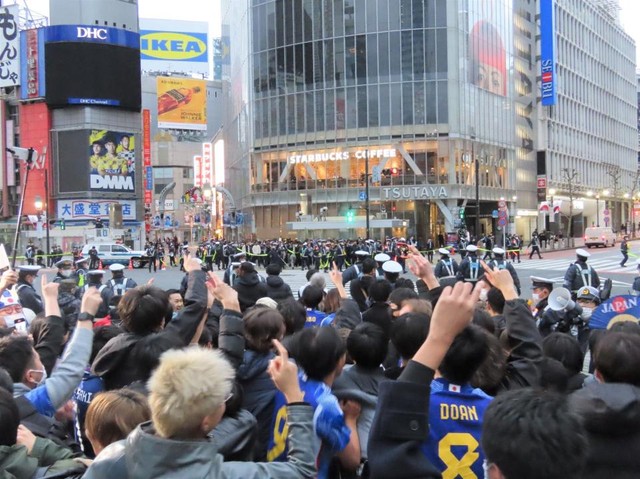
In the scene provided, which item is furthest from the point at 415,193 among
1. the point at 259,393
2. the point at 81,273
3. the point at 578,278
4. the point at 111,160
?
the point at 259,393

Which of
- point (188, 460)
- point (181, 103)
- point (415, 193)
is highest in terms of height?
point (181, 103)

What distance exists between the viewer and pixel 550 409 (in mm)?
2072

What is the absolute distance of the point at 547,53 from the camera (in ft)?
220

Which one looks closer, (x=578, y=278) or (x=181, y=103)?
(x=578, y=278)

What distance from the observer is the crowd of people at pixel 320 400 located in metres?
2.25

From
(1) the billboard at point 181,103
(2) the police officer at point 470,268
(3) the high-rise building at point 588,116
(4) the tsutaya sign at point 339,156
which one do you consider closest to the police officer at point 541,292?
(2) the police officer at point 470,268

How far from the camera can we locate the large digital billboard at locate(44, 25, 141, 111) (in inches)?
2477

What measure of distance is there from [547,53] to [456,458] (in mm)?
72075

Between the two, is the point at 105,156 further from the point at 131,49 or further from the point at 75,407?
the point at 75,407

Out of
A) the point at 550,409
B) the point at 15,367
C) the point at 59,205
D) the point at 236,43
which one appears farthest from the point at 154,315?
the point at 236,43

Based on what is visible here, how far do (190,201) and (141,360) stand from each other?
89.3m

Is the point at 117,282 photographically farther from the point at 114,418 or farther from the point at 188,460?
the point at 188,460

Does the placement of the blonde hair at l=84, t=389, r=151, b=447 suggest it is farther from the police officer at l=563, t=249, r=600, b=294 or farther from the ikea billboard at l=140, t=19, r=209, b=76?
the ikea billboard at l=140, t=19, r=209, b=76

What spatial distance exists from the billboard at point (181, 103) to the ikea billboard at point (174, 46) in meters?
22.0
